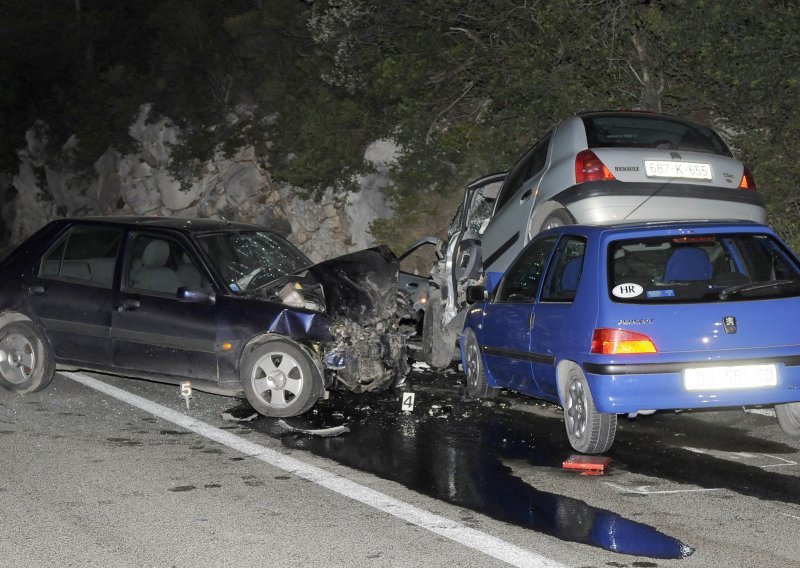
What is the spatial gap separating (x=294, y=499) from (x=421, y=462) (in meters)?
1.20

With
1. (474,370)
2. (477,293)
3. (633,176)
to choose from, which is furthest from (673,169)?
(474,370)

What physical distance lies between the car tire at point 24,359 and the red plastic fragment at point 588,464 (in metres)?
4.89

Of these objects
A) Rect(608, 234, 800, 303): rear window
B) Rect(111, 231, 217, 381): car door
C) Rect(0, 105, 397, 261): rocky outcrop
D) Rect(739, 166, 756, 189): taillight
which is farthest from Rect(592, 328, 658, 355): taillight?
Rect(0, 105, 397, 261): rocky outcrop

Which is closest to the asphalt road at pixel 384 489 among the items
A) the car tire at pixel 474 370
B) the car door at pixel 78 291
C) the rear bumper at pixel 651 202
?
the car tire at pixel 474 370

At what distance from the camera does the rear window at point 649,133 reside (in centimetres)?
922

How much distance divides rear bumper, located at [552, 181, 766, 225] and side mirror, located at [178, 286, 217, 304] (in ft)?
10.4

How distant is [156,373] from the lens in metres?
8.77

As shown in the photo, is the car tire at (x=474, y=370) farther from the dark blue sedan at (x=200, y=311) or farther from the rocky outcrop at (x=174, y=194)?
the rocky outcrop at (x=174, y=194)

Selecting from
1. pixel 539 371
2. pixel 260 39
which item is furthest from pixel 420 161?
pixel 539 371

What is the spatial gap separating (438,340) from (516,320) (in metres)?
3.40

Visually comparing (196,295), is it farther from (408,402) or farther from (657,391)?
(657,391)

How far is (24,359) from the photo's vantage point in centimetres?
934

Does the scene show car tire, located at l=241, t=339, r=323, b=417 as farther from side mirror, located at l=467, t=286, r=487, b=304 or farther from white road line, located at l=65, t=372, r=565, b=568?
side mirror, located at l=467, t=286, r=487, b=304

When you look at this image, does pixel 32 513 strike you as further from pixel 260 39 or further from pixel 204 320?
pixel 260 39
